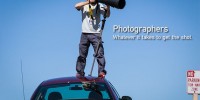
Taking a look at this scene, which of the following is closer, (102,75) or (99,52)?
(102,75)

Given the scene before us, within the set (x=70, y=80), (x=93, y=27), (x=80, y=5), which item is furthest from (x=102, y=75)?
(x=80, y=5)

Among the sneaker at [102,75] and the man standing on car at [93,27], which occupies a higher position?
the man standing on car at [93,27]

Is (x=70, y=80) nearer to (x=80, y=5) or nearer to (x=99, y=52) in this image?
(x=99, y=52)

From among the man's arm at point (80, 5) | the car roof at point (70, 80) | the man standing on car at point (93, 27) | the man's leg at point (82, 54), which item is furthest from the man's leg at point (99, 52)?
the car roof at point (70, 80)

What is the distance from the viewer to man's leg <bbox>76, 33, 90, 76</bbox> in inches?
495

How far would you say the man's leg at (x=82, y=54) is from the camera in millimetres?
12570

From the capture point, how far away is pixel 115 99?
10.7 m

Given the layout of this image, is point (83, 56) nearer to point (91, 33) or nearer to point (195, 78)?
point (91, 33)

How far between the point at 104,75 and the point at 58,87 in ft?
4.34

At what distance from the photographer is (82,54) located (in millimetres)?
12711

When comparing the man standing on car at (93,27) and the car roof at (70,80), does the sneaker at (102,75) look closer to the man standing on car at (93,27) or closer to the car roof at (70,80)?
the man standing on car at (93,27)

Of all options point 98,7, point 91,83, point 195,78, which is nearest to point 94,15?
point 98,7

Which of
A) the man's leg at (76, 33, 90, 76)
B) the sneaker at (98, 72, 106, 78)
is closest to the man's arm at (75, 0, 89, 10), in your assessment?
the man's leg at (76, 33, 90, 76)

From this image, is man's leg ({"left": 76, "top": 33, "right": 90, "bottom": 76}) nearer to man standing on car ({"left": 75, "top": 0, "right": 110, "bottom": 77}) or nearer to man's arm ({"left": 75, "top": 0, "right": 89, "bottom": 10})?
man standing on car ({"left": 75, "top": 0, "right": 110, "bottom": 77})
